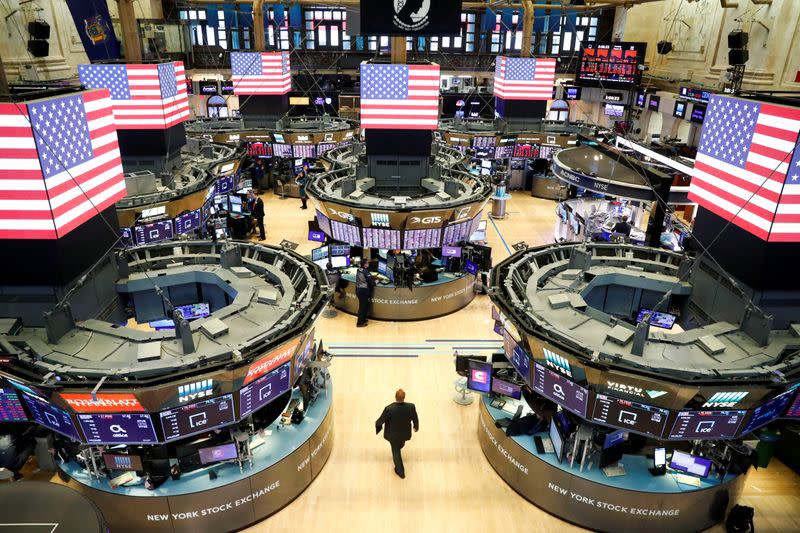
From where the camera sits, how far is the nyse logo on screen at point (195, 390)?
22.2 feet

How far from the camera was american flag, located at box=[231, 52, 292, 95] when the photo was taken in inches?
906

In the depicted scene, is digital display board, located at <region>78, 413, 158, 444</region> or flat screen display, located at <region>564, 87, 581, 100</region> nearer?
digital display board, located at <region>78, 413, 158, 444</region>

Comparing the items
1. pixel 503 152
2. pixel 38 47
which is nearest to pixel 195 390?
pixel 38 47

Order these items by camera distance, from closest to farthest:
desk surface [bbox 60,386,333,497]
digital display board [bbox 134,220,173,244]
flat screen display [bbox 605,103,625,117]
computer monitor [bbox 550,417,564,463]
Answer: desk surface [bbox 60,386,333,497]
computer monitor [bbox 550,417,564,463]
digital display board [bbox 134,220,173,244]
flat screen display [bbox 605,103,625,117]

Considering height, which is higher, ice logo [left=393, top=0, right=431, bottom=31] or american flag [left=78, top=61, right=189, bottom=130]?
ice logo [left=393, top=0, right=431, bottom=31]

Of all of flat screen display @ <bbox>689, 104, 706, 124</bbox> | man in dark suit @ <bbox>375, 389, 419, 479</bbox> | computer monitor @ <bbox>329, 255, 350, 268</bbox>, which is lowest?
man in dark suit @ <bbox>375, 389, 419, 479</bbox>

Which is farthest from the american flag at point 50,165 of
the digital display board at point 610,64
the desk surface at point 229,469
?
the digital display board at point 610,64

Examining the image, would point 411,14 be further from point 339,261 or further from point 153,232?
point 153,232

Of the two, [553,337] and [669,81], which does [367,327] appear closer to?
[553,337]

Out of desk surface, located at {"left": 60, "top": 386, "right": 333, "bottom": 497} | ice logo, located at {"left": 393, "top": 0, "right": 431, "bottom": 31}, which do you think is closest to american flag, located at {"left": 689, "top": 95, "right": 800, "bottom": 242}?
ice logo, located at {"left": 393, "top": 0, "right": 431, "bottom": 31}

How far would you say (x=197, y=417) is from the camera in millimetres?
7066

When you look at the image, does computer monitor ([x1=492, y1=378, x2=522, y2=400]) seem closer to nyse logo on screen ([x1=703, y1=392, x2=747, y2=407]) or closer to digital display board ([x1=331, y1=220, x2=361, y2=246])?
nyse logo on screen ([x1=703, y1=392, x2=747, y2=407])

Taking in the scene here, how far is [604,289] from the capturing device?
1014 cm

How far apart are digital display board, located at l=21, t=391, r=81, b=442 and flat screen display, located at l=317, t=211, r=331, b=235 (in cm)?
834
